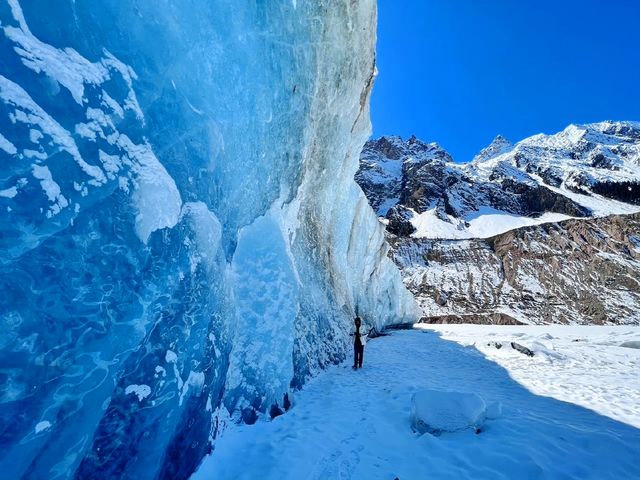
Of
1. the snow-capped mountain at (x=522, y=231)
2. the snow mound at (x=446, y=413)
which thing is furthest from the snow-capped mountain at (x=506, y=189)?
the snow mound at (x=446, y=413)

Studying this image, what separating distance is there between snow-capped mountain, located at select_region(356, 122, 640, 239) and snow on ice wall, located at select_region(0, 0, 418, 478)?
5919cm

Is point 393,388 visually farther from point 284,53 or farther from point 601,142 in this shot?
point 601,142

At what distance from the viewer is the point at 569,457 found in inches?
170

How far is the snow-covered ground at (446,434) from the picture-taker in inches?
164

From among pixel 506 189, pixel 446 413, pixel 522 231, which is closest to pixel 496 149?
pixel 506 189

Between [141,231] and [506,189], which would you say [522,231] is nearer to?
[506,189]

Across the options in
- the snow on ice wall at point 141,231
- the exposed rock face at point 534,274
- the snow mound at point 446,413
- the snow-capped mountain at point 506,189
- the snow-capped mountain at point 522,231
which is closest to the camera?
the snow on ice wall at point 141,231

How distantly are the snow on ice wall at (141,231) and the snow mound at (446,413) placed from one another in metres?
2.38

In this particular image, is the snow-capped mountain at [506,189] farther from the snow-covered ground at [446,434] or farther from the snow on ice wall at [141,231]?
A: the snow on ice wall at [141,231]

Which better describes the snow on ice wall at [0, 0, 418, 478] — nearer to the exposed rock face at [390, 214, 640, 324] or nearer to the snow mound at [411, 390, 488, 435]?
the snow mound at [411, 390, 488, 435]

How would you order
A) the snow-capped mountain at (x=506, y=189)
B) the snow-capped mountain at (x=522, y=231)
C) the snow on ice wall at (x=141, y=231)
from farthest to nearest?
the snow-capped mountain at (x=506, y=189) < the snow-capped mountain at (x=522, y=231) < the snow on ice wall at (x=141, y=231)

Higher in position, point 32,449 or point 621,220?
point 621,220

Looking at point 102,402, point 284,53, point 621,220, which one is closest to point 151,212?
point 102,402

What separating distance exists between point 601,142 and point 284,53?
488 ft
